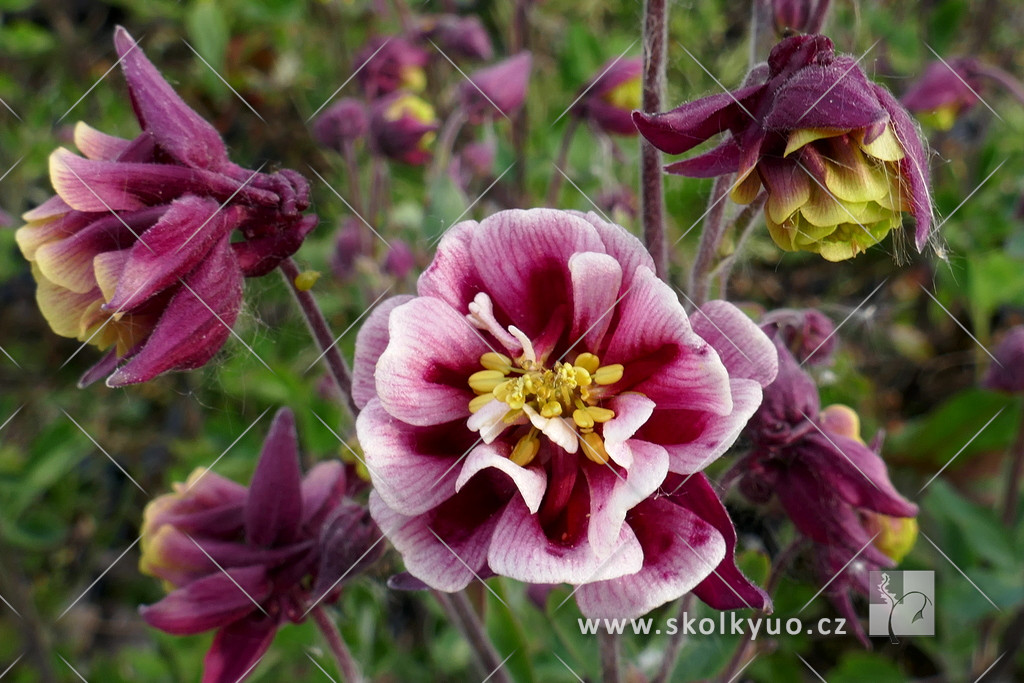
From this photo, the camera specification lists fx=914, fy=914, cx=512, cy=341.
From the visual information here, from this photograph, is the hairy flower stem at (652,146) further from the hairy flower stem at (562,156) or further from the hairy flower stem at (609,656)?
the hairy flower stem at (562,156)

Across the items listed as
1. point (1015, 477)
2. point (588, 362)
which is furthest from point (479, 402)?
point (1015, 477)

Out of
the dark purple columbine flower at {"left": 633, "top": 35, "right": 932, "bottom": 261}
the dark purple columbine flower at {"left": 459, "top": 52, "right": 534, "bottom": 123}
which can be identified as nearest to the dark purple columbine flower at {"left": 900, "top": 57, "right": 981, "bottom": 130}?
the dark purple columbine flower at {"left": 459, "top": 52, "right": 534, "bottom": 123}

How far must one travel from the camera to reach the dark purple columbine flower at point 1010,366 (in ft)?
6.74

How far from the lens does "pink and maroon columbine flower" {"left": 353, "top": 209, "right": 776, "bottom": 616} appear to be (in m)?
0.96

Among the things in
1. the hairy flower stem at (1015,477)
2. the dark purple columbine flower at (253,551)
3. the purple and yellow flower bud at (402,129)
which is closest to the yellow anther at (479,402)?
the dark purple columbine flower at (253,551)

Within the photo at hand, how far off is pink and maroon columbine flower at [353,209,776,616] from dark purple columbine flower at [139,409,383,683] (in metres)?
0.31

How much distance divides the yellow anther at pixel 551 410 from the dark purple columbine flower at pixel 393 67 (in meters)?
1.96

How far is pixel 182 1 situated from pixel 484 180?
208 centimetres

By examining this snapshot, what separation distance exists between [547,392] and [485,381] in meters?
0.08

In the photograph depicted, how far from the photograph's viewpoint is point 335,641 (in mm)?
1496

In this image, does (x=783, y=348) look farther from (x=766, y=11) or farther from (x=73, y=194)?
(x=73, y=194)

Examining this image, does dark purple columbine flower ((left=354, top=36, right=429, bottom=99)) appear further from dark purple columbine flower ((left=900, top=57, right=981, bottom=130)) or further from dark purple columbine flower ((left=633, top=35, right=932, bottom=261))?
dark purple columbine flower ((left=633, top=35, right=932, bottom=261))

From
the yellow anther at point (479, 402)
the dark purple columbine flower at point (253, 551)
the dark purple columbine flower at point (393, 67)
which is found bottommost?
the dark purple columbine flower at point (253, 551)

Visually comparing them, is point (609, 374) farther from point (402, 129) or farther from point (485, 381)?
point (402, 129)
